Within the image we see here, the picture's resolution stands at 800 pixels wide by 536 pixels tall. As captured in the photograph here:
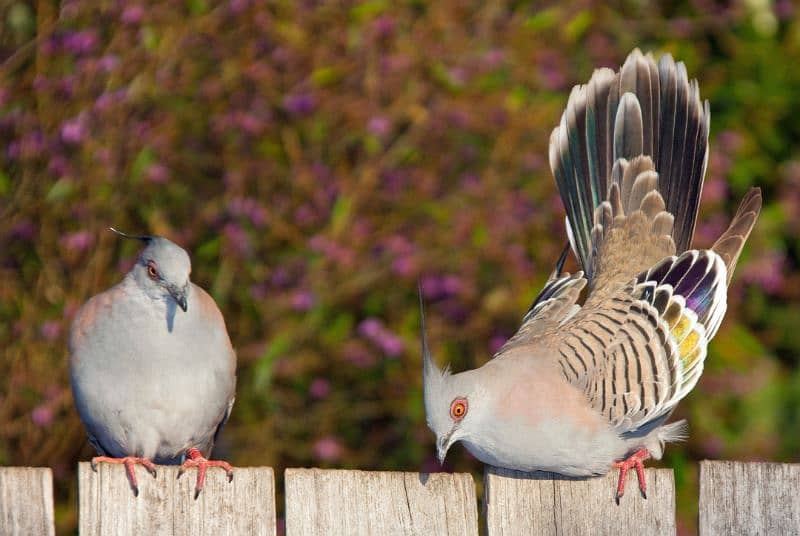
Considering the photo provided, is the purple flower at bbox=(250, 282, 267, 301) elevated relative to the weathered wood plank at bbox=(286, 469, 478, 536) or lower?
elevated

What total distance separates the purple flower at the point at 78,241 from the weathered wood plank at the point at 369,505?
214cm

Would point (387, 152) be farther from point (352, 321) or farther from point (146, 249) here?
point (146, 249)

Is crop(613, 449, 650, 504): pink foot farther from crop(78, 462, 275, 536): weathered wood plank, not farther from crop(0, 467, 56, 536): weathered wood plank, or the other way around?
crop(0, 467, 56, 536): weathered wood plank

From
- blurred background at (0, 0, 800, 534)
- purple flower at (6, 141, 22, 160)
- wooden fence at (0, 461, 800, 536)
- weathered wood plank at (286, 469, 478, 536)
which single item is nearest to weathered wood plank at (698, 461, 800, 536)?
wooden fence at (0, 461, 800, 536)

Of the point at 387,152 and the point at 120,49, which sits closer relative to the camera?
the point at 120,49

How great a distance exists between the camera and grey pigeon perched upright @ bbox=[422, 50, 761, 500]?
3.17 metres

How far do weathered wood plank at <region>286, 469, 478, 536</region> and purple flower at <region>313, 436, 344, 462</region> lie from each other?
212 centimetres

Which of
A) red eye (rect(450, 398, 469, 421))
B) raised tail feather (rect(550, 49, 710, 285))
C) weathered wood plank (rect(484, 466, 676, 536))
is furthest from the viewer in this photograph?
raised tail feather (rect(550, 49, 710, 285))

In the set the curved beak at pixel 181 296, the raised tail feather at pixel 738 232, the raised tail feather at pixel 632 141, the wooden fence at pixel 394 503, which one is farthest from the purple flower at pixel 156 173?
the wooden fence at pixel 394 503

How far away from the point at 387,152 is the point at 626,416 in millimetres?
1846

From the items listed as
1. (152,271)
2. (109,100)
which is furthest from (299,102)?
(152,271)

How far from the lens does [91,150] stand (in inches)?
174

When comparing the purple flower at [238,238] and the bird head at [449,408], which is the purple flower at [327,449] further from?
the bird head at [449,408]

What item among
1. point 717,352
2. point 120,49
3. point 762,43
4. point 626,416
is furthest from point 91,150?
point 762,43
